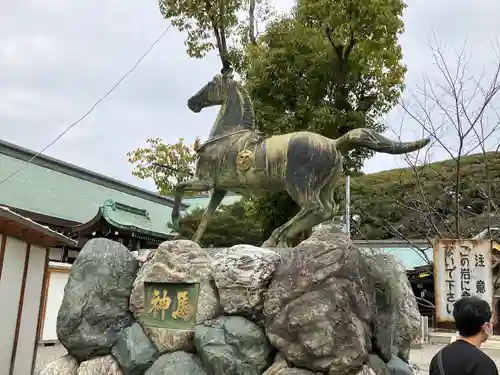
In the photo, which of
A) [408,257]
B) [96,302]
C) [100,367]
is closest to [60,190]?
[96,302]

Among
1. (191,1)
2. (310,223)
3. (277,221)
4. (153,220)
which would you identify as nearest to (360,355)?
(310,223)

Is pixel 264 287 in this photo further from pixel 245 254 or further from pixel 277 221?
pixel 277 221

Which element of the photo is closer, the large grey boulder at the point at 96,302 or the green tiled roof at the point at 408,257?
the large grey boulder at the point at 96,302

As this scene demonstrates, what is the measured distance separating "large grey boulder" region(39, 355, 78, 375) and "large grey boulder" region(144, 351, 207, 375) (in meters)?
0.79

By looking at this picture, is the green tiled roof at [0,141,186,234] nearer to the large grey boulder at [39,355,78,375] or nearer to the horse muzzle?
the horse muzzle

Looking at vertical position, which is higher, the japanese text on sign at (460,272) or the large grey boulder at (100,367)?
the japanese text on sign at (460,272)

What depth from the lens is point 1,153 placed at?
1644cm

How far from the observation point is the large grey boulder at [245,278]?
3814mm

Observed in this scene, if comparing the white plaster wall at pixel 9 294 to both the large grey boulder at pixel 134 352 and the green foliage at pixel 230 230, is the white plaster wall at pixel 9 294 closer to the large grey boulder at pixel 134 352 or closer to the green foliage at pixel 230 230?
the large grey boulder at pixel 134 352

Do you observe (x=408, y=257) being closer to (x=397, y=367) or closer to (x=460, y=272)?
(x=460, y=272)

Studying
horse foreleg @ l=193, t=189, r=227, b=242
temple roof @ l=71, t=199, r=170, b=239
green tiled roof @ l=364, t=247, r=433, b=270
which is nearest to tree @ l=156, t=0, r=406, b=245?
temple roof @ l=71, t=199, r=170, b=239

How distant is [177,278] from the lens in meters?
4.18

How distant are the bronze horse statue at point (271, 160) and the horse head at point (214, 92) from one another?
0.01 meters

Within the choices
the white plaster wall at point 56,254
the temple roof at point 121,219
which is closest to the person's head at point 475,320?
the temple roof at point 121,219
